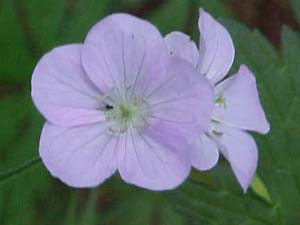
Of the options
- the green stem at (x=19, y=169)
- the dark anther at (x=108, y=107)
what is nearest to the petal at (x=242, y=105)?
the dark anther at (x=108, y=107)

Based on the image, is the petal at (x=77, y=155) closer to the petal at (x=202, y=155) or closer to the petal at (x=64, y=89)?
the petal at (x=64, y=89)

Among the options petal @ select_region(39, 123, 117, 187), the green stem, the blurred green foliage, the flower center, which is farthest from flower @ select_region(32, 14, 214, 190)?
the blurred green foliage

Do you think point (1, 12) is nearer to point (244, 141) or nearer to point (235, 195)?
point (235, 195)

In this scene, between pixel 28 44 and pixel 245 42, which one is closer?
pixel 245 42

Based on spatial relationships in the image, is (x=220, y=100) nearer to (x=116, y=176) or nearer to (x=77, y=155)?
(x=77, y=155)

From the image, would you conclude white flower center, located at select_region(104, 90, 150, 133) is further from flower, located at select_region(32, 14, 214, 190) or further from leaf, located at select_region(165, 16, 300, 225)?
leaf, located at select_region(165, 16, 300, 225)

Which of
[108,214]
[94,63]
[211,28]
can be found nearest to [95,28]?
[94,63]
